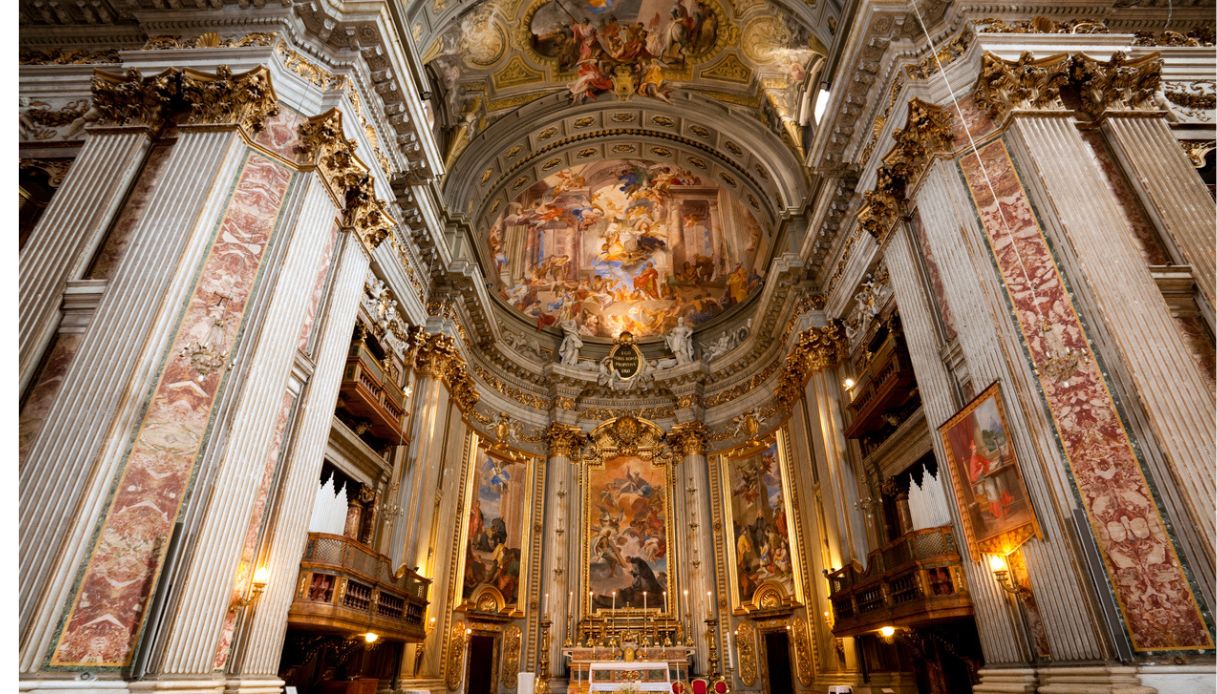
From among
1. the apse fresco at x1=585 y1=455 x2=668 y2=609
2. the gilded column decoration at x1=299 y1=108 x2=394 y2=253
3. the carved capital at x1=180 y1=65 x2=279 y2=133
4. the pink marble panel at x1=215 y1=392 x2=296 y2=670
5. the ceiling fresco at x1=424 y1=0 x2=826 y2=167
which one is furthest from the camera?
the apse fresco at x1=585 y1=455 x2=668 y2=609

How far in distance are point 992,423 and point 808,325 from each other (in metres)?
7.70

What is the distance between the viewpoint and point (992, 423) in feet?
23.5

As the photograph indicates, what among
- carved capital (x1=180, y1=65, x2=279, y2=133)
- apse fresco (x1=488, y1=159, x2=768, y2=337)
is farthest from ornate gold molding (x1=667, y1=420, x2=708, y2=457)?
carved capital (x1=180, y1=65, x2=279, y2=133)

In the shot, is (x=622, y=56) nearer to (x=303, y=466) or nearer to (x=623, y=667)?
(x=303, y=466)

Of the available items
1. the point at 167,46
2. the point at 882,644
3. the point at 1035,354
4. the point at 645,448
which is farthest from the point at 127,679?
the point at 645,448

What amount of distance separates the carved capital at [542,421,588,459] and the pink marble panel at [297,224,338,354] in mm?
10581

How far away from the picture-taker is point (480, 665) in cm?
1501

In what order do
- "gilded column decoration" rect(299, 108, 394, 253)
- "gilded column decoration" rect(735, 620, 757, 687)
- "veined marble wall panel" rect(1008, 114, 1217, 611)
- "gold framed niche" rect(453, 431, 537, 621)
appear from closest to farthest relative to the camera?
"veined marble wall panel" rect(1008, 114, 1217, 611) < "gilded column decoration" rect(299, 108, 394, 253) < "gold framed niche" rect(453, 431, 537, 621) < "gilded column decoration" rect(735, 620, 757, 687)

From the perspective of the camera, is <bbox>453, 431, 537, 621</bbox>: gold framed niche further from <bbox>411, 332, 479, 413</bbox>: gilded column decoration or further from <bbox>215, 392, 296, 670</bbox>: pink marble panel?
<bbox>215, 392, 296, 670</bbox>: pink marble panel

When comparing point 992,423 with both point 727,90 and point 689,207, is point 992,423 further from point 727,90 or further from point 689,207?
point 689,207

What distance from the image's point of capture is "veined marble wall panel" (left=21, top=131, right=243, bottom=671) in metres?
5.78

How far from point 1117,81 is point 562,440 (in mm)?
14724

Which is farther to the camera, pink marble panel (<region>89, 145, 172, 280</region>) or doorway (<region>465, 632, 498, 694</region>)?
doorway (<region>465, 632, 498, 694</region>)

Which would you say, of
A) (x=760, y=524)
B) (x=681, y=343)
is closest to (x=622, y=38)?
(x=681, y=343)
